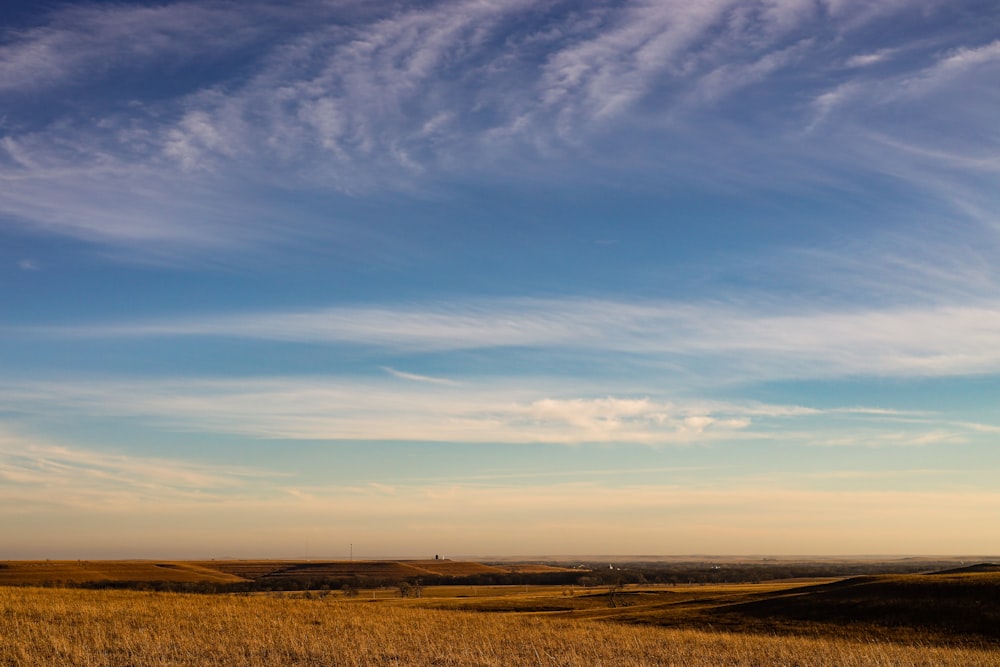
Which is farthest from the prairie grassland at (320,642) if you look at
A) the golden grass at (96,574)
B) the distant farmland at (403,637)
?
the golden grass at (96,574)

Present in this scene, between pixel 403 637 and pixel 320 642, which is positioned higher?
pixel 320 642

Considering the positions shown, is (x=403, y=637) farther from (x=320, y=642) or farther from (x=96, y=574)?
(x=96, y=574)

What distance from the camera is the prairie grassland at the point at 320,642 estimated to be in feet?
68.7

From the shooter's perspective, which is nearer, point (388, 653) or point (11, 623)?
point (388, 653)

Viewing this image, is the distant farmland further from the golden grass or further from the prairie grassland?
the golden grass

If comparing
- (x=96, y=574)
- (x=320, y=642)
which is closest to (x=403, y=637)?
(x=320, y=642)

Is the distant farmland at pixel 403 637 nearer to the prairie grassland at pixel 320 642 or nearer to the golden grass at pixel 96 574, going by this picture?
the prairie grassland at pixel 320 642

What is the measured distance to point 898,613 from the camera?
153ft

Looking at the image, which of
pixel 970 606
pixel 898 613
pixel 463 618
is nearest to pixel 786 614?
pixel 898 613

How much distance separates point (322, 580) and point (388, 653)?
18285 centimetres

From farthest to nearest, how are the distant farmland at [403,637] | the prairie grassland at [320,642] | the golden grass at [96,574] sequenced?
1. the golden grass at [96,574]
2. the distant farmland at [403,637]
3. the prairie grassland at [320,642]

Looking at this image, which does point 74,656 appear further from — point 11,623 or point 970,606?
point 970,606

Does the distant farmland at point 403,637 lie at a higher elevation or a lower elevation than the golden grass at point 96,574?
higher

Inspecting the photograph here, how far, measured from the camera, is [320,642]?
928 inches
